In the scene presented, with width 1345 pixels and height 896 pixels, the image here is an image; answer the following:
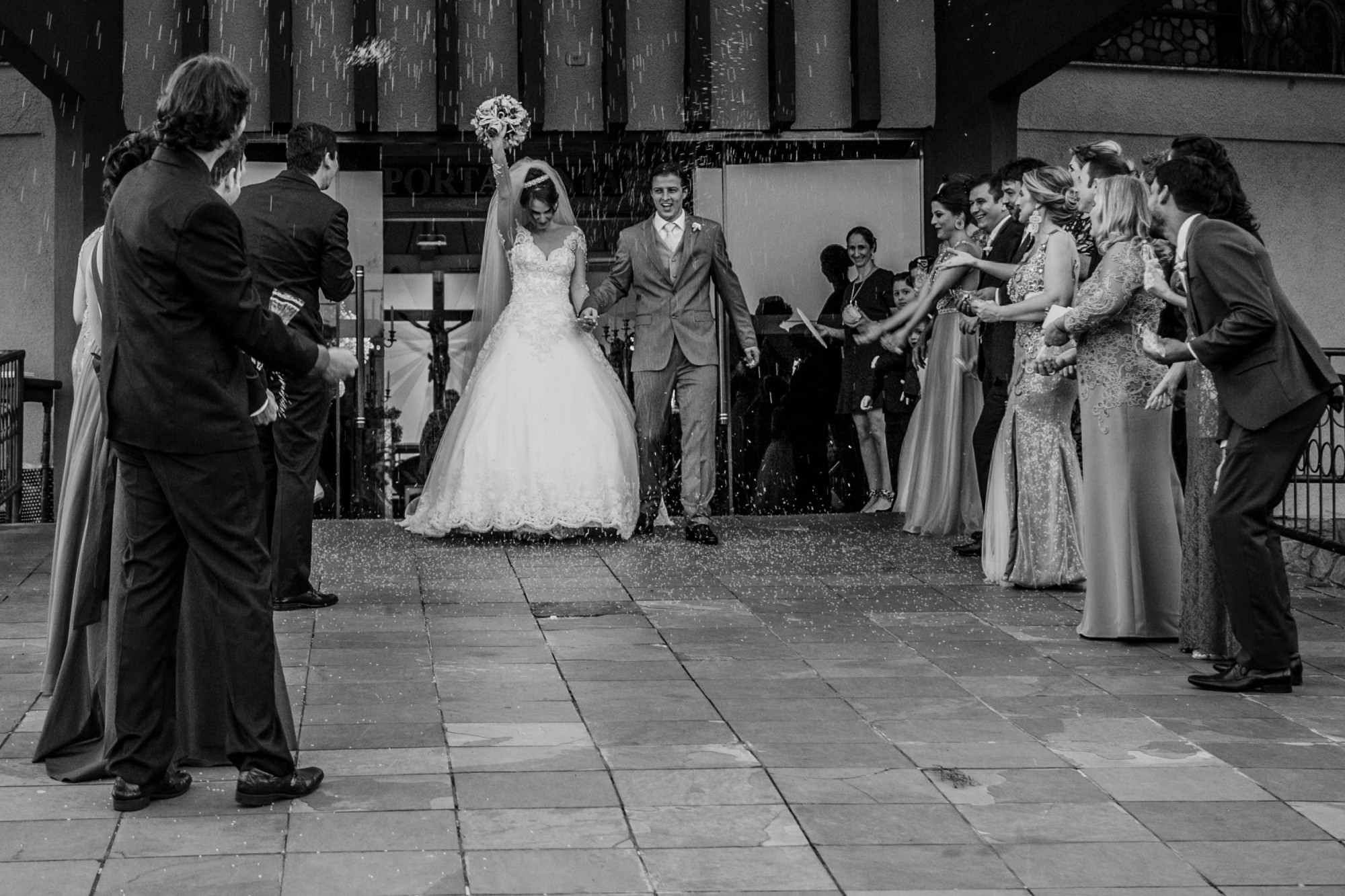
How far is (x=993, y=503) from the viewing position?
709cm

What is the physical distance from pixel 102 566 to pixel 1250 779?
285cm

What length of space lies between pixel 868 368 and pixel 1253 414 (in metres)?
5.45

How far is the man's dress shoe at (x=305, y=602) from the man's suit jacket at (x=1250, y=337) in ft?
11.3

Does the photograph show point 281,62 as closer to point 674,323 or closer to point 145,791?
point 674,323

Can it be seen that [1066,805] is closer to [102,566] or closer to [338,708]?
[338,708]

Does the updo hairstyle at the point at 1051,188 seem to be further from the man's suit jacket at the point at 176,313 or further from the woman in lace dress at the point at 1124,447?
the man's suit jacket at the point at 176,313

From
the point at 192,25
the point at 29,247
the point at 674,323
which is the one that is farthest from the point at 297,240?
the point at 29,247

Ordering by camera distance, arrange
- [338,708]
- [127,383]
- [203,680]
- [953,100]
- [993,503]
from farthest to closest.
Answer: [953,100], [993,503], [338,708], [203,680], [127,383]

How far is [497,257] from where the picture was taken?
9.05 metres

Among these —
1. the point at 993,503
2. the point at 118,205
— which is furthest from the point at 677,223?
the point at 118,205


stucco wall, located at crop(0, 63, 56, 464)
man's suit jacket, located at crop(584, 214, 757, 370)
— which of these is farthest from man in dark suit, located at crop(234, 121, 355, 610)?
stucco wall, located at crop(0, 63, 56, 464)

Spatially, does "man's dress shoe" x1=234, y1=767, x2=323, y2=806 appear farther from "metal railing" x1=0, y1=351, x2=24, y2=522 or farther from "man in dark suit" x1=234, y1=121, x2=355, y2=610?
"metal railing" x1=0, y1=351, x2=24, y2=522

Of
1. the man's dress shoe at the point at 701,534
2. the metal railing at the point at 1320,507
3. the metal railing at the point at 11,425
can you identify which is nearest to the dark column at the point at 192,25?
the metal railing at the point at 11,425

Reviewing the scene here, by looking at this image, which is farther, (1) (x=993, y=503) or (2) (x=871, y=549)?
(2) (x=871, y=549)
